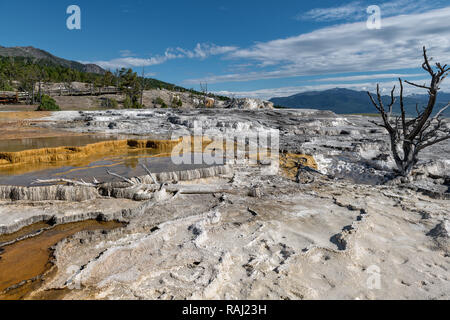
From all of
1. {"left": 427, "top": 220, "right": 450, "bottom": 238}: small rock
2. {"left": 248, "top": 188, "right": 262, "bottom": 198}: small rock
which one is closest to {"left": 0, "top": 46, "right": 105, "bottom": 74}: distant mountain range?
{"left": 248, "top": 188, "right": 262, "bottom": 198}: small rock

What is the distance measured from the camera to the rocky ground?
112 inches

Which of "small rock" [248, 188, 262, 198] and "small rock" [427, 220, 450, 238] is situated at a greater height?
"small rock" [248, 188, 262, 198]

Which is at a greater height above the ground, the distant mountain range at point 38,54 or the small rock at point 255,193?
the distant mountain range at point 38,54

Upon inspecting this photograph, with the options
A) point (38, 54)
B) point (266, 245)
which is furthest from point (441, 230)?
point (38, 54)

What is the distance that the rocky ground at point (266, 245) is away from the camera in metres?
2.84

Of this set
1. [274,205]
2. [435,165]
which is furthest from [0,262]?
[435,165]

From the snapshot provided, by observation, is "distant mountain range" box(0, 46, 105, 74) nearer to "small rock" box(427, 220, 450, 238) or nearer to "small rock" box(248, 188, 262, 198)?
"small rock" box(248, 188, 262, 198)

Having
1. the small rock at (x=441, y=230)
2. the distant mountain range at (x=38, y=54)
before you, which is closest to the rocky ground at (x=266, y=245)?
the small rock at (x=441, y=230)

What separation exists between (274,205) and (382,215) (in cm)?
179

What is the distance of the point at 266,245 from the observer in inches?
144

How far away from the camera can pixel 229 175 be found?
6902 mm

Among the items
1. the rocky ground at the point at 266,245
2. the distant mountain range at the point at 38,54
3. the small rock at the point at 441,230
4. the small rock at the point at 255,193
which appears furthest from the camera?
the distant mountain range at the point at 38,54

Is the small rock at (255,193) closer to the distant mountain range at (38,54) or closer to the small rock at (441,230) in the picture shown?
the small rock at (441,230)
